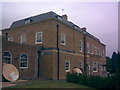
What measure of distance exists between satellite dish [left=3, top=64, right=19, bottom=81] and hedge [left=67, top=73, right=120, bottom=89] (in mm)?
5743

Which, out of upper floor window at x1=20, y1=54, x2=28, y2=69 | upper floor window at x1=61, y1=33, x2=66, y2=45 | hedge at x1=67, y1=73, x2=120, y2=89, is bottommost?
hedge at x1=67, y1=73, x2=120, y2=89

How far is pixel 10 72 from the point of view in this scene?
14883mm

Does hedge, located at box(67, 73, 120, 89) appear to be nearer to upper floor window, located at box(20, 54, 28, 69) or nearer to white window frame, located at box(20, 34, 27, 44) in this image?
upper floor window, located at box(20, 54, 28, 69)

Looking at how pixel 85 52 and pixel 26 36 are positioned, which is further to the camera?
pixel 85 52

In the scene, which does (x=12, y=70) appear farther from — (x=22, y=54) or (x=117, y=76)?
(x=117, y=76)

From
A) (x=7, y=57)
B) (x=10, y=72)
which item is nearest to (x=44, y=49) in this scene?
(x=7, y=57)

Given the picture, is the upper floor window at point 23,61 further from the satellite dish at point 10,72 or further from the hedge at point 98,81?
the hedge at point 98,81

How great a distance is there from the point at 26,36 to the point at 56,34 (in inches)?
215

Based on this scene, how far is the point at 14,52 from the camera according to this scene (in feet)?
53.7

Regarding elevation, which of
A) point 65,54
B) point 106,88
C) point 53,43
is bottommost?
point 106,88

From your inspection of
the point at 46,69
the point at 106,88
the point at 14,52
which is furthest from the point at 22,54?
the point at 106,88

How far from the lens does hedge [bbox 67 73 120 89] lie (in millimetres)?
11016

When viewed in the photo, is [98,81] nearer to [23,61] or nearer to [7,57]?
[23,61]

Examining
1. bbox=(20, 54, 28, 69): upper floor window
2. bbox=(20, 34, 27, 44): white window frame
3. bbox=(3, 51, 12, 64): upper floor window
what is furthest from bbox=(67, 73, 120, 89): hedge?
bbox=(20, 34, 27, 44): white window frame
